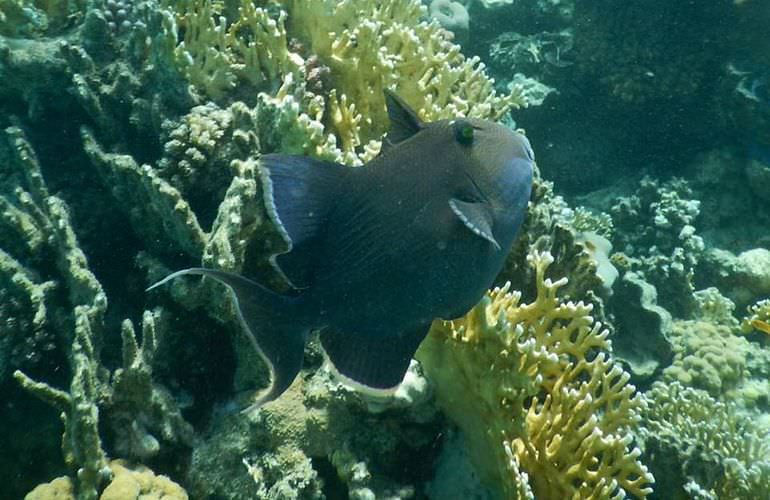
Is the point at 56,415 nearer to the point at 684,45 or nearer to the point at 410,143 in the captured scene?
the point at 410,143

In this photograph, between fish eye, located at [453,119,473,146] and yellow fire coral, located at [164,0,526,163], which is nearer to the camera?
fish eye, located at [453,119,473,146]

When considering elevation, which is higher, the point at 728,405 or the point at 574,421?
the point at 574,421

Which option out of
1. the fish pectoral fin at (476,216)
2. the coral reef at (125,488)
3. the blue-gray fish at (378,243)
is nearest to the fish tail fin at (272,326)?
the blue-gray fish at (378,243)

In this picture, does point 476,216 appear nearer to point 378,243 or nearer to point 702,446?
point 378,243

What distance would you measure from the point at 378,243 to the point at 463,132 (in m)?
0.48

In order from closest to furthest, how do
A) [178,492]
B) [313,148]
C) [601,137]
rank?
1. [178,492]
2. [313,148]
3. [601,137]

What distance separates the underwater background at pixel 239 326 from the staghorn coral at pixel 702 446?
0.02 m

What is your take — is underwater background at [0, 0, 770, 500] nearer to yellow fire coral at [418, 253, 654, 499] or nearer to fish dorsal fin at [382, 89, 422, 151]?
yellow fire coral at [418, 253, 654, 499]

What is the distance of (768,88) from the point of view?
310 inches

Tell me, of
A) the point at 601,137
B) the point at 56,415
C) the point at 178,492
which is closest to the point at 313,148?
the point at 178,492

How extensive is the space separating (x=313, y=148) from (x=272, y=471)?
1.71m

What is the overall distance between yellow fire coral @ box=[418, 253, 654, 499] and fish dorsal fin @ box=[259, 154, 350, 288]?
0.99 m

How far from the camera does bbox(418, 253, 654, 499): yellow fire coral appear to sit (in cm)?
266

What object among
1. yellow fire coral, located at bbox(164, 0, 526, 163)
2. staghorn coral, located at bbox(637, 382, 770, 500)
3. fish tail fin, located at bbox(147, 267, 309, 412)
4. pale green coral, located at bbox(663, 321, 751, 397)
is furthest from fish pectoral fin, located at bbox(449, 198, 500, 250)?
pale green coral, located at bbox(663, 321, 751, 397)
